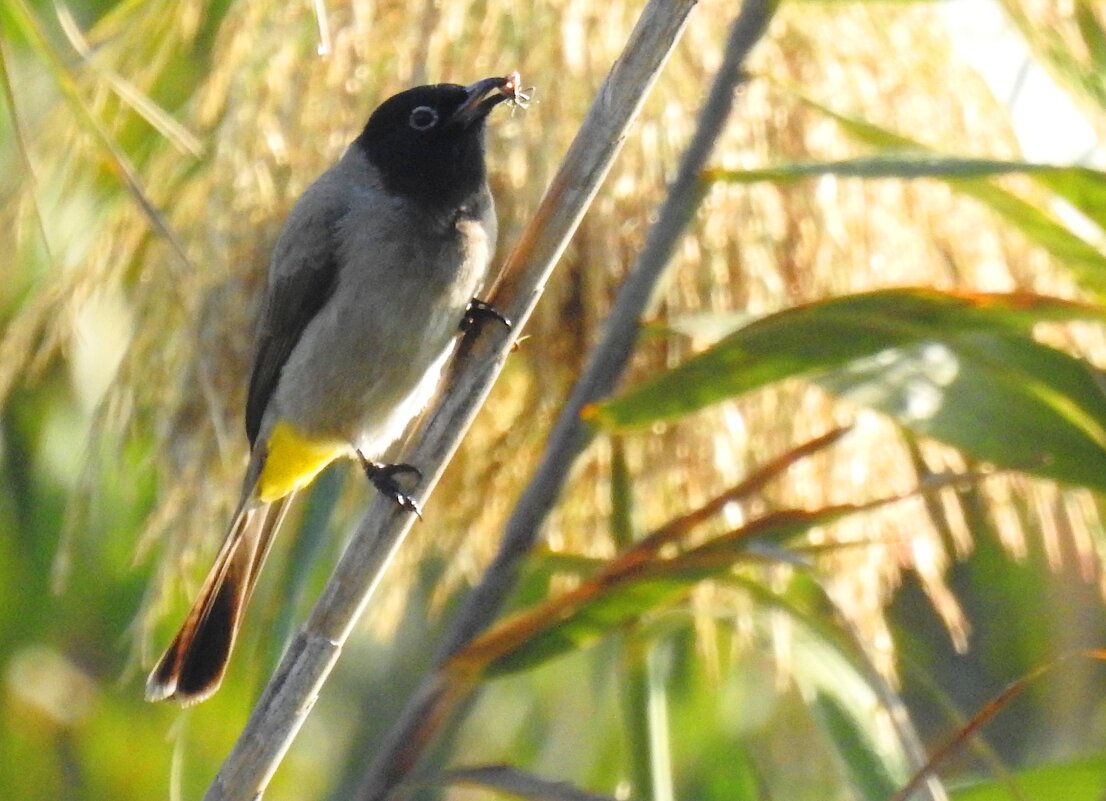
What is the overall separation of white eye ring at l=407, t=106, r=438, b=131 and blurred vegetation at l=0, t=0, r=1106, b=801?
0.15 meters

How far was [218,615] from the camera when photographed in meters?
2.57

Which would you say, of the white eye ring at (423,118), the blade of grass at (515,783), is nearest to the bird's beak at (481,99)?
the white eye ring at (423,118)

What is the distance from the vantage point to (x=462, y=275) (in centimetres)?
261

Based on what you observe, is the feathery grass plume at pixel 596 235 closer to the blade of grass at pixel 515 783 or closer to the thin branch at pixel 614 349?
the thin branch at pixel 614 349

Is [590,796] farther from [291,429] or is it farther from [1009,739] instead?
[1009,739]

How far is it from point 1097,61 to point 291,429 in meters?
1.52

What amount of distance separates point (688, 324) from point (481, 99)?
51 cm

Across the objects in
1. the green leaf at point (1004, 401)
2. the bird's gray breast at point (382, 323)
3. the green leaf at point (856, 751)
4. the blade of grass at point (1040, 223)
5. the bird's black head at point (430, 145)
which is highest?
the bird's black head at point (430, 145)

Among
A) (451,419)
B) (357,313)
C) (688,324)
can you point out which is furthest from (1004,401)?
(357,313)

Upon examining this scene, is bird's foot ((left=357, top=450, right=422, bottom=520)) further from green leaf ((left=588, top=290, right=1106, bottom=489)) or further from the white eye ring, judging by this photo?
the white eye ring

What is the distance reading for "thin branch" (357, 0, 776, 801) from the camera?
6.71ft

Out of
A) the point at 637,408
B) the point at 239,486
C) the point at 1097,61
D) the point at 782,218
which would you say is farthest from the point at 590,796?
the point at 239,486

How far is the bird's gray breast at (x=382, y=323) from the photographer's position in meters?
2.64

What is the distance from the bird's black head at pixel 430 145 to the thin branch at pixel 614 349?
1.38 feet
